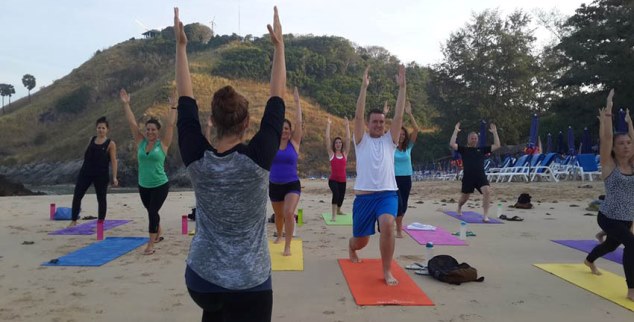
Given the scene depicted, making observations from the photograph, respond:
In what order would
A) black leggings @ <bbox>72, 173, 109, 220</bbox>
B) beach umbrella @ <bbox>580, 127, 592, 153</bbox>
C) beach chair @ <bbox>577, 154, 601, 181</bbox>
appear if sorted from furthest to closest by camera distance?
beach umbrella @ <bbox>580, 127, 592, 153</bbox>, beach chair @ <bbox>577, 154, 601, 181</bbox>, black leggings @ <bbox>72, 173, 109, 220</bbox>

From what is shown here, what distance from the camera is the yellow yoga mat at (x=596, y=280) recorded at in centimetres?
432

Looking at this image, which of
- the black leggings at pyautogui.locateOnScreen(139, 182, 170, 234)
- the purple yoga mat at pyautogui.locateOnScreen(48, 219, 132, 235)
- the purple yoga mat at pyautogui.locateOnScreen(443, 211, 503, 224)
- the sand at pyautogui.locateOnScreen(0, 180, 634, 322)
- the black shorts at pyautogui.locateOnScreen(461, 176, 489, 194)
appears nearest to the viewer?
the sand at pyautogui.locateOnScreen(0, 180, 634, 322)

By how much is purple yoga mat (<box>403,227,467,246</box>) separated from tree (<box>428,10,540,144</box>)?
1304 inches

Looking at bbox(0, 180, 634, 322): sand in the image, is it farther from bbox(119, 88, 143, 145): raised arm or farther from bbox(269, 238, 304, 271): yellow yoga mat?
bbox(119, 88, 143, 145): raised arm

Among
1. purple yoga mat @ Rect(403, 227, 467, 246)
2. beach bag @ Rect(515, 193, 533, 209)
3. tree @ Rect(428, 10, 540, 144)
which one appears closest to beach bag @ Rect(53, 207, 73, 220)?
purple yoga mat @ Rect(403, 227, 467, 246)

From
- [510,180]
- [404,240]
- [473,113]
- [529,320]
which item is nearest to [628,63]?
[510,180]

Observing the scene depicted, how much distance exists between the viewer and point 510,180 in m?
23.3

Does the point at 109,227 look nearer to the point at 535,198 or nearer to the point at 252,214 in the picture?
the point at 252,214

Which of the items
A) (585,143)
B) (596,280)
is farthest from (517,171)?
(596,280)

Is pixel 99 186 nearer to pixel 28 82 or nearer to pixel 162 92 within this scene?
pixel 162 92

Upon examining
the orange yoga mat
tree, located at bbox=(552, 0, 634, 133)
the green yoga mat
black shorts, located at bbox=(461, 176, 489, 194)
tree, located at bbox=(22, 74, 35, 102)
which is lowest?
the green yoga mat

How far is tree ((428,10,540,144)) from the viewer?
38.8 m

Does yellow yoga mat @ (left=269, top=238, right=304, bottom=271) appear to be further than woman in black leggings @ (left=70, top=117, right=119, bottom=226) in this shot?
No

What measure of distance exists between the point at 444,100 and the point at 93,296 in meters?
41.2
